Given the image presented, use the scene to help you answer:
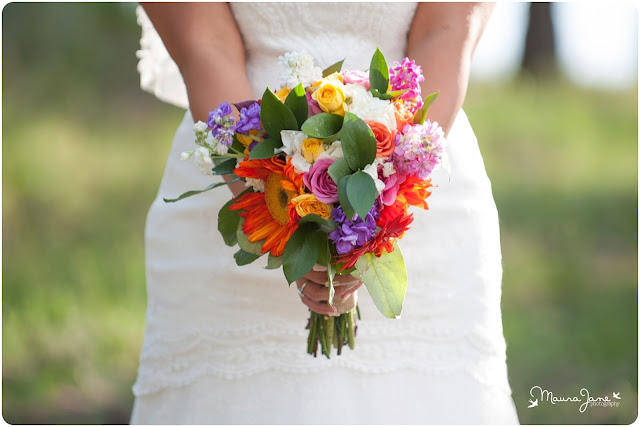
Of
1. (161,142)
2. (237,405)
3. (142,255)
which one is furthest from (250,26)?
(161,142)

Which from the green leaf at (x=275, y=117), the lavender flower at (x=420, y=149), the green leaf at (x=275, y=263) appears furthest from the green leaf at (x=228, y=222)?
the lavender flower at (x=420, y=149)

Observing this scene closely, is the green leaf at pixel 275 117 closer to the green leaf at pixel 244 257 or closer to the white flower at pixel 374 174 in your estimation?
the white flower at pixel 374 174

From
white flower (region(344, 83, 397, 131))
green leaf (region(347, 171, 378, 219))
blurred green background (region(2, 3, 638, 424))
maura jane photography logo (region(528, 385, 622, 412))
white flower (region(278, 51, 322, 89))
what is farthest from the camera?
blurred green background (region(2, 3, 638, 424))

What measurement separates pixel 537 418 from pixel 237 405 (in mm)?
2308

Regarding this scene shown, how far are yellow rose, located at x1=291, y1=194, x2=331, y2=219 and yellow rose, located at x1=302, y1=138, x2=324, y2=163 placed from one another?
9 centimetres

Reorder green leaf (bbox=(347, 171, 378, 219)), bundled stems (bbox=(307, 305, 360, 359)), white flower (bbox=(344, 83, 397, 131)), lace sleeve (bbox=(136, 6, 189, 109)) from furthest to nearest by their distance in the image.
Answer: lace sleeve (bbox=(136, 6, 189, 109))
bundled stems (bbox=(307, 305, 360, 359))
white flower (bbox=(344, 83, 397, 131))
green leaf (bbox=(347, 171, 378, 219))

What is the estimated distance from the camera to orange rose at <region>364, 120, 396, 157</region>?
170cm

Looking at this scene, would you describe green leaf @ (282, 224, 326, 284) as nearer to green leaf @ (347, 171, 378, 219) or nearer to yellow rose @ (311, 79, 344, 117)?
green leaf @ (347, 171, 378, 219)

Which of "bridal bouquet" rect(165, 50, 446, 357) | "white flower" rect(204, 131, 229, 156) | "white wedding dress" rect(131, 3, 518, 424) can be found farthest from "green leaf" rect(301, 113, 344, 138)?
"white wedding dress" rect(131, 3, 518, 424)

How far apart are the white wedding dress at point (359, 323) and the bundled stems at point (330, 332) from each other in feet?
0.25

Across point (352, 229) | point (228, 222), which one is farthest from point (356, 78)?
point (228, 222)

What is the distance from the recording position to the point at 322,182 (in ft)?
5.57

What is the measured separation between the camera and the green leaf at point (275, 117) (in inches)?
68.1

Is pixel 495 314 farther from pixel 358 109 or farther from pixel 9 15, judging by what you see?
pixel 9 15
